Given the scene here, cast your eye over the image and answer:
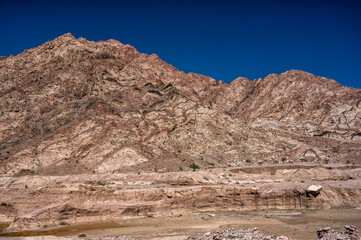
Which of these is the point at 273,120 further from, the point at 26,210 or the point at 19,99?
the point at 26,210

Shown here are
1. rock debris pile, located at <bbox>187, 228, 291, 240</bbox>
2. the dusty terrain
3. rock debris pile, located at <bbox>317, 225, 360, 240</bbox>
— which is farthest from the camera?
the dusty terrain

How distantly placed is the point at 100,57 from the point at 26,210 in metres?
55.8

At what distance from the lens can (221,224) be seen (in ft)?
67.8

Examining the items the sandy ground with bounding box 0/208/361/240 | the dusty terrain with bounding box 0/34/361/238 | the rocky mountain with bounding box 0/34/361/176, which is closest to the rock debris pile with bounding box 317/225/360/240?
the sandy ground with bounding box 0/208/361/240

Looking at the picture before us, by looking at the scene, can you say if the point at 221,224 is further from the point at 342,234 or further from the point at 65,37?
the point at 65,37

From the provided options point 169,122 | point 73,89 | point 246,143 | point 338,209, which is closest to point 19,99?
point 73,89

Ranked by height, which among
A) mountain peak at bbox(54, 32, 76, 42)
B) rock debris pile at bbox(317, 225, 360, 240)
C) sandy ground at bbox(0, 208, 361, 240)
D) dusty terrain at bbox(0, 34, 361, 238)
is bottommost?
sandy ground at bbox(0, 208, 361, 240)

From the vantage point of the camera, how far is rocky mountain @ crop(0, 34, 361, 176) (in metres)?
45.6

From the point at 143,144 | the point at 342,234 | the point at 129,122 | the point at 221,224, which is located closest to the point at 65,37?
the point at 129,122

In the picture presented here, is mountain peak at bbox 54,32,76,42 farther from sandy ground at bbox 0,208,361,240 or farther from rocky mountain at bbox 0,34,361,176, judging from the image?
sandy ground at bbox 0,208,361,240

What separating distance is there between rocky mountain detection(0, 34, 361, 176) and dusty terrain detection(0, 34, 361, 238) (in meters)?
0.22

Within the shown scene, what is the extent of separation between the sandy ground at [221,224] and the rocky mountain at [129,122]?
66.0 feet

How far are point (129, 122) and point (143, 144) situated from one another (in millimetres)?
6156

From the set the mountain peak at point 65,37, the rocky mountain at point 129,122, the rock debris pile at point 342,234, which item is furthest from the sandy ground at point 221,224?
the mountain peak at point 65,37
